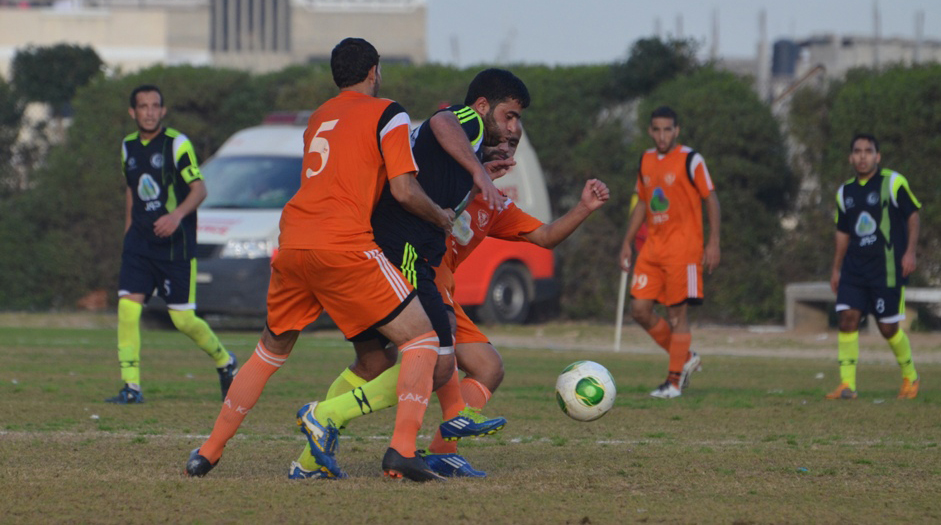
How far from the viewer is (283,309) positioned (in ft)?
18.9


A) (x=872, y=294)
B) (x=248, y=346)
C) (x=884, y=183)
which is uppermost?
(x=884, y=183)

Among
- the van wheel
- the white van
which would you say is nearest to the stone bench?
the white van

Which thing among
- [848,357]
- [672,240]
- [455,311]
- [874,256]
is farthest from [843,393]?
[455,311]

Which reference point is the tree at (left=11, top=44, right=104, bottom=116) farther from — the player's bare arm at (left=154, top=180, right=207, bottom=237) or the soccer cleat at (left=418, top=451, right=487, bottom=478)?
the soccer cleat at (left=418, top=451, right=487, bottom=478)

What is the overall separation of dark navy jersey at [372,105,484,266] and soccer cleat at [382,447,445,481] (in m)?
0.81

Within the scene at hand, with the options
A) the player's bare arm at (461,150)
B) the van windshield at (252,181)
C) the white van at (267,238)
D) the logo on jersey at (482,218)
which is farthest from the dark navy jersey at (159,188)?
the van windshield at (252,181)

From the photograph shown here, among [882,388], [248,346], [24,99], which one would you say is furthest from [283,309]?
[24,99]

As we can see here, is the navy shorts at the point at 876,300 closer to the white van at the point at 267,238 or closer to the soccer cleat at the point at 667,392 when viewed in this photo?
the soccer cleat at the point at 667,392

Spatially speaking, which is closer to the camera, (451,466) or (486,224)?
(451,466)

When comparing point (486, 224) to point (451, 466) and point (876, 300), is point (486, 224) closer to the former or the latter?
point (451, 466)

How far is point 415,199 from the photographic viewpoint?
5.55 m

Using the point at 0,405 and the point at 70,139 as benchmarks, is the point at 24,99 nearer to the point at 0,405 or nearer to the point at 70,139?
the point at 70,139

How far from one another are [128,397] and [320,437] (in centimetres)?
399

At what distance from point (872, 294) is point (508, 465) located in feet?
15.7
